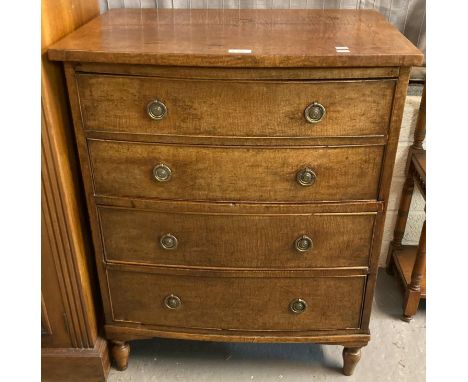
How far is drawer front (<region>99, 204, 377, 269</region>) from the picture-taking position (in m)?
1.35

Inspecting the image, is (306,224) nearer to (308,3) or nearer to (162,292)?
(162,292)

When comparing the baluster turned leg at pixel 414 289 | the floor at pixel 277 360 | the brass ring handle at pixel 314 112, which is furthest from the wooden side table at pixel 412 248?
the brass ring handle at pixel 314 112

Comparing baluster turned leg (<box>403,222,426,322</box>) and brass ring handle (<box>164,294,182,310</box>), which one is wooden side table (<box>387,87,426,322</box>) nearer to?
baluster turned leg (<box>403,222,426,322</box>)

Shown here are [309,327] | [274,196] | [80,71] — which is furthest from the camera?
[309,327]

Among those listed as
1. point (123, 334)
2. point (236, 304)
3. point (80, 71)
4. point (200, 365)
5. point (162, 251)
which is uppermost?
point (80, 71)

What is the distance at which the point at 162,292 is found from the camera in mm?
1496

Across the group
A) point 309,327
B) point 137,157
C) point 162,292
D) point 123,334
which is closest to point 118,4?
point 137,157

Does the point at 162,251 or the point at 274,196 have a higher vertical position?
the point at 274,196

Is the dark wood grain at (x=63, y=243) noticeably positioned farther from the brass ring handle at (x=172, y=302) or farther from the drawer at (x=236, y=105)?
the brass ring handle at (x=172, y=302)

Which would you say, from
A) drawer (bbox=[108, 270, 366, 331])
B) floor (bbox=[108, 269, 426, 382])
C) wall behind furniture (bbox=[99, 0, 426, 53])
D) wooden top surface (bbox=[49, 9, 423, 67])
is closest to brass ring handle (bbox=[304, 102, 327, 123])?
wooden top surface (bbox=[49, 9, 423, 67])

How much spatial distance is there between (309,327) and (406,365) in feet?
1.41

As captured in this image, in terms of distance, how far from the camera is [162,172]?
1291 millimetres

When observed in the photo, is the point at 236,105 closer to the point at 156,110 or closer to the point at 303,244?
the point at 156,110

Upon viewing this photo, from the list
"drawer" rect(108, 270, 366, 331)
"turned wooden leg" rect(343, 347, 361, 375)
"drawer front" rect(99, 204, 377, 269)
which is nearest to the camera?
"drawer front" rect(99, 204, 377, 269)
